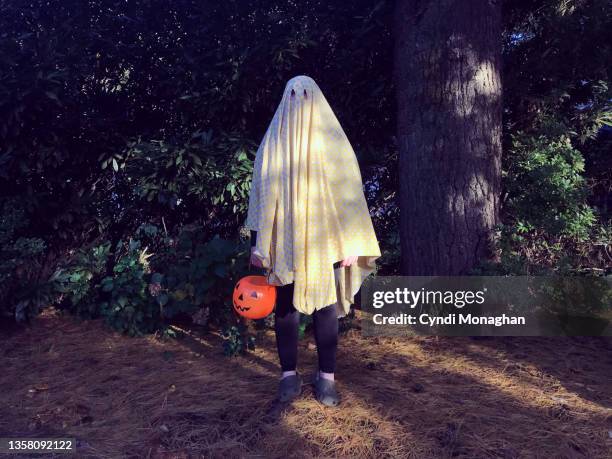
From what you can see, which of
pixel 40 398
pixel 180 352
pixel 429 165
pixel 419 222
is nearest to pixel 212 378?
pixel 180 352

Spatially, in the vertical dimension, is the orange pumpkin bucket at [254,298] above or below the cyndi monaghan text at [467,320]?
above

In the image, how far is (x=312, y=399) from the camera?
119 inches

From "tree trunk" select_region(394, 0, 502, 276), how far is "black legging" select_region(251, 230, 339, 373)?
163 centimetres

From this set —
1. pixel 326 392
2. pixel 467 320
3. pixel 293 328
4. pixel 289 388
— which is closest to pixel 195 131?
pixel 293 328

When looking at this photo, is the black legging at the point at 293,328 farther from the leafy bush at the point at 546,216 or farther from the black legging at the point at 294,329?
the leafy bush at the point at 546,216

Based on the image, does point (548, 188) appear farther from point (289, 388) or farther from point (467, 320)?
point (289, 388)

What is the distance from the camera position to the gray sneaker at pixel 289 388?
298 centimetres

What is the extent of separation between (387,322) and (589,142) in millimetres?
2850

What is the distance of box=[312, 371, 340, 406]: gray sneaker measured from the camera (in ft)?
9.68

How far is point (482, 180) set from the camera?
13.9 feet

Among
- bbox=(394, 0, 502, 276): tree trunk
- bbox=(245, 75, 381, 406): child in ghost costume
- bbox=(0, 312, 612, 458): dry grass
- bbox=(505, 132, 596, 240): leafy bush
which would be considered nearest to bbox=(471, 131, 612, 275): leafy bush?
bbox=(505, 132, 596, 240): leafy bush

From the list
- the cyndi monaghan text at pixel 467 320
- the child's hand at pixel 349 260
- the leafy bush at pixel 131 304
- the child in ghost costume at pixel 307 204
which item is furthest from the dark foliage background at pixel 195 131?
the child's hand at pixel 349 260

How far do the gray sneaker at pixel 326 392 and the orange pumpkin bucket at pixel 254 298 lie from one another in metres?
0.57

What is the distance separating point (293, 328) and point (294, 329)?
0.01 m
